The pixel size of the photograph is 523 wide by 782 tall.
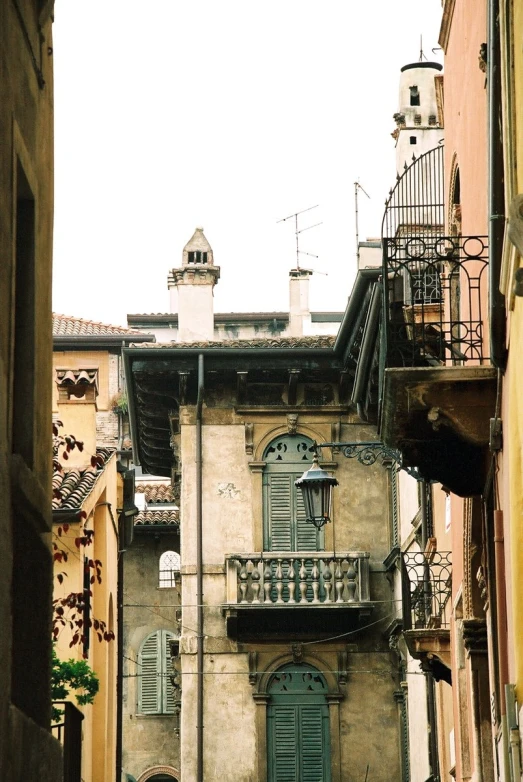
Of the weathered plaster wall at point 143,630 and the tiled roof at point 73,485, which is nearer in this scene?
the tiled roof at point 73,485

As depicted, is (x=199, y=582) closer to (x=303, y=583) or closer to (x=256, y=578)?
(x=256, y=578)

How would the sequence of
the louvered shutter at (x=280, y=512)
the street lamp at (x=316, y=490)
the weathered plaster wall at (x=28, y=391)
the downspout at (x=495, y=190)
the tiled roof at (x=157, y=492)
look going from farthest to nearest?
the tiled roof at (x=157, y=492), the louvered shutter at (x=280, y=512), the street lamp at (x=316, y=490), the downspout at (x=495, y=190), the weathered plaster wall at (x=28, y=391)

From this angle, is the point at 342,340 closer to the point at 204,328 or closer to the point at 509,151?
the point at 204,328

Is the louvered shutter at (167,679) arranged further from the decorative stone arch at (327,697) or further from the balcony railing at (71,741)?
the balcony railing at (71,741)

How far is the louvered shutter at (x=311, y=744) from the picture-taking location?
27062mm

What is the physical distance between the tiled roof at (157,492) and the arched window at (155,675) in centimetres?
357

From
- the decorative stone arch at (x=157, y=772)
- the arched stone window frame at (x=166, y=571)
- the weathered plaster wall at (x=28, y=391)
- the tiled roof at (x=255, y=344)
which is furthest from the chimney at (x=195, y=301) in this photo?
the weathered plaster wall at (x=28, y=391)

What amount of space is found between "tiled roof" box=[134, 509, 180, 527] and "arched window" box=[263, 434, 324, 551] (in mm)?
11938

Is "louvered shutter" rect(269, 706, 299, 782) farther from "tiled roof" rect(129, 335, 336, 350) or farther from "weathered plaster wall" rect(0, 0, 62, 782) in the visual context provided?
"weathered plaster wall" rect(0, 0, 62, 782)

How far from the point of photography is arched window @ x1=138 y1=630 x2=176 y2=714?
42.9 m

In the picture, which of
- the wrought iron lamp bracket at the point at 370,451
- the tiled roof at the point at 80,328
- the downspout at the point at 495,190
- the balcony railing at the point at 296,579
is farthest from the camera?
the tiled roof at the point at 80,328

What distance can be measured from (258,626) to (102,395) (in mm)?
26929

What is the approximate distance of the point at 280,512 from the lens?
28016mm

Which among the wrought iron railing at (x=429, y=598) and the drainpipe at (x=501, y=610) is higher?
the wrought iron railing at (x=429, y=598)
